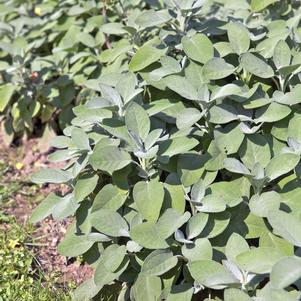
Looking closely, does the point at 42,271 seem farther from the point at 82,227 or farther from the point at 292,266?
the point at 292,266

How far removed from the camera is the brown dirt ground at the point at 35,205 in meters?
2.98

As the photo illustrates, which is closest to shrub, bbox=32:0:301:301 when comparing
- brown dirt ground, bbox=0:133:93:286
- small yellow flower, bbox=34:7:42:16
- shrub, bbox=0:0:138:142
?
brown dirt ground, bbox=0:133:93:286

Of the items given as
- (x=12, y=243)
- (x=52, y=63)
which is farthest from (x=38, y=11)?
(x=12, y=243)

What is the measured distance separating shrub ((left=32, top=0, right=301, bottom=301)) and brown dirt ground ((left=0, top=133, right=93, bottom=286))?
12.7 inches

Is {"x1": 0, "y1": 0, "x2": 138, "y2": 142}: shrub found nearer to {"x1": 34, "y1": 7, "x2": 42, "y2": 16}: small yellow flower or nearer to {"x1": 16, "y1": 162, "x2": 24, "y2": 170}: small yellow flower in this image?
{"x1": 34, "y1": 7, "x2": 42, "y2": 16}: small yellow flower

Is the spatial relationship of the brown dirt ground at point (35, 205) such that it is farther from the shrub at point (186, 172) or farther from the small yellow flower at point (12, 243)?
the shrub at point (186, 172)

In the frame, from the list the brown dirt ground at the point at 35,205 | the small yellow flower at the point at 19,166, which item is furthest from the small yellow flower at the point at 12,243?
the small yellow flower at the point at 19,166

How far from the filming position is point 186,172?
2559 mm

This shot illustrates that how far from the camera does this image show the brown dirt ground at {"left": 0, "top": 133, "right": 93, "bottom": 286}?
Answer: 2984 mm

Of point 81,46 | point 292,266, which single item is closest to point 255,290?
point 292,266

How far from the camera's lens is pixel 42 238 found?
3.19 meters

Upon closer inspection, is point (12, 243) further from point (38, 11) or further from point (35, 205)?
point (38, 11)

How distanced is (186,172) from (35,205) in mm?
1219

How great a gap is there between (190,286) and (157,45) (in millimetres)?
1158
